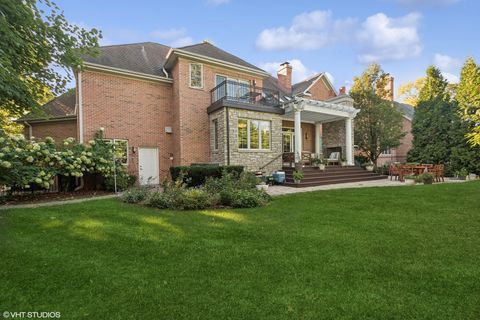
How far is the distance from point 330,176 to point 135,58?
41.9ft

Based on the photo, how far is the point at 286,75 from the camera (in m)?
19.6

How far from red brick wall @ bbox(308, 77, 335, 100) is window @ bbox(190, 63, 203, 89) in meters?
9.20

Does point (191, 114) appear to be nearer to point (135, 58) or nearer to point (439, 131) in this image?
point (135, 58)

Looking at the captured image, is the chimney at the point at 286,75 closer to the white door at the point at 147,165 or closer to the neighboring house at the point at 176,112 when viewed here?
the neighboring house at the point at 176,112

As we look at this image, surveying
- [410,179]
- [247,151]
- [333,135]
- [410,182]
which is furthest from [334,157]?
[247,151]

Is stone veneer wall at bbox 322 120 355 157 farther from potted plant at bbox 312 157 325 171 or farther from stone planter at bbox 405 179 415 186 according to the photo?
stone planter at bbox 405 179 415 186

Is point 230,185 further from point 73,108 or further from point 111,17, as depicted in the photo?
point 73,108

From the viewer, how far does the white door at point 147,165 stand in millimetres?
12523

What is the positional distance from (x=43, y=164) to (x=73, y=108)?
6145mm

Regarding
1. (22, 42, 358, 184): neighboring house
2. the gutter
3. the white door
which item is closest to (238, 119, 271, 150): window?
(22, 42, 358, 184): neighboring house

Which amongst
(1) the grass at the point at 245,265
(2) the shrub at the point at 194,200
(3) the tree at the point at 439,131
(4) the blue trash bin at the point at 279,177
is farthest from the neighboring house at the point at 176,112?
(3) the tree at the point at 439,131

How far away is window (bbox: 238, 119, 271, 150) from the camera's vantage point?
480 inches

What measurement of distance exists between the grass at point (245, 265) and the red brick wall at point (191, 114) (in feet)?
24.3

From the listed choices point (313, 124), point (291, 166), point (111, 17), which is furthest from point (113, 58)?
point (313, 124)
